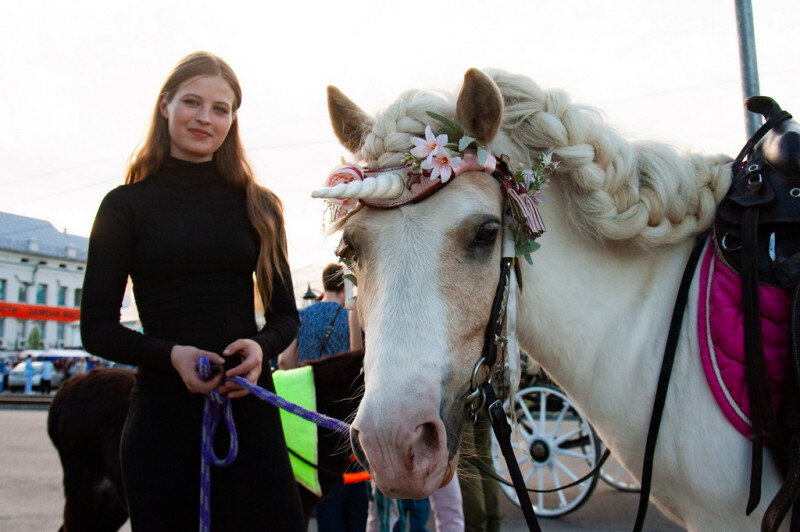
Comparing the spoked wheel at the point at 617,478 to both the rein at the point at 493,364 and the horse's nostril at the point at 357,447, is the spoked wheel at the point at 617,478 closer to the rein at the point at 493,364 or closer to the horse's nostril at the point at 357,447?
the rein at the point at 493,364

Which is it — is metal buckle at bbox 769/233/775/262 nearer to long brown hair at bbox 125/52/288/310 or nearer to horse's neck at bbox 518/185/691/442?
horse's neck at bbox 518/185/691/442

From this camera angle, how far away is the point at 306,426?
294 centimetres

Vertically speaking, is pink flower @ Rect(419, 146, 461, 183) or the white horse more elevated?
pink flower @ Rect(419, 146, 461, 183)

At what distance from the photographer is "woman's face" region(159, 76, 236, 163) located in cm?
195

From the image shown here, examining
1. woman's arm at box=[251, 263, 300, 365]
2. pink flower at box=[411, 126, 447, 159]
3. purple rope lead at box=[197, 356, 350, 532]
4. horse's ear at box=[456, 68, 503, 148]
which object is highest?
horse's ear at box=[456, 68, 503, 148]

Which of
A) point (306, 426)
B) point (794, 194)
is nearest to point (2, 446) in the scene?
point (306, 426)

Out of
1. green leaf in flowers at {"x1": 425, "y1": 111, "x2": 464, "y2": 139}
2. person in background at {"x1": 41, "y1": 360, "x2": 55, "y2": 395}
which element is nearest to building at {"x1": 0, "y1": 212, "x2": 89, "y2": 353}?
person in background at {"x1": 41, "y1": 360, "x2": 55, "y2": 395}

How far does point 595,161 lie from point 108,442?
9.43 ft

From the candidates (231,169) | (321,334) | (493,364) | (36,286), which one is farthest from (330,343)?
(36,286)

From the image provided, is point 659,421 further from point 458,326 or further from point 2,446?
point 2,446

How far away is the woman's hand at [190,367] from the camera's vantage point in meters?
1.70

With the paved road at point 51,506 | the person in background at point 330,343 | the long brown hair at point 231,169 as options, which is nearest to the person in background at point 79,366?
the paved road at point 51,506

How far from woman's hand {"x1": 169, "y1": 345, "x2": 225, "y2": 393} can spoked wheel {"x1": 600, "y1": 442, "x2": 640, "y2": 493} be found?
16.0 ft

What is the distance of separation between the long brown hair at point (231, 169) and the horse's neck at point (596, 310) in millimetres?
834
